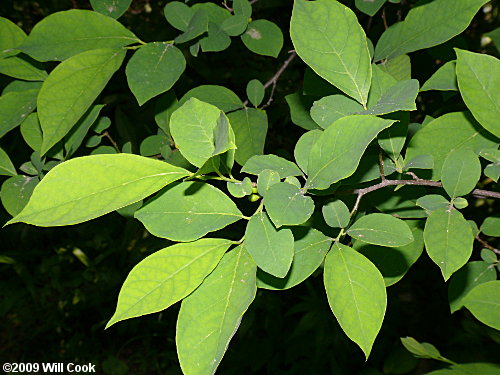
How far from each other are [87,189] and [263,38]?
62 centimetres

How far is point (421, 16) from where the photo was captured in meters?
0.87

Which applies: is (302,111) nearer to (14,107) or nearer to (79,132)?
(79,132)

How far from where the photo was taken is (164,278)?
558 mm

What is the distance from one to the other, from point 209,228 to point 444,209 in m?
0.31

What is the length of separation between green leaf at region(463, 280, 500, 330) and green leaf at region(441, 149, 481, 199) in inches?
5.6

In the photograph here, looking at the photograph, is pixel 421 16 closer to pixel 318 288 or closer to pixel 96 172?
pixel 96 172

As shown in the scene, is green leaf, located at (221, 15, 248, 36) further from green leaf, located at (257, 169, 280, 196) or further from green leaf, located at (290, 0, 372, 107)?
green leaf, located at (257, 169, 280, 196)

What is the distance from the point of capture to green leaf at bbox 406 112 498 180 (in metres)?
0.75

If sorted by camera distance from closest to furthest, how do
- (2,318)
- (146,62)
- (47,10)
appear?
(146,62) < (47,10) < (2,318)

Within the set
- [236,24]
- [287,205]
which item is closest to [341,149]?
[287,205]

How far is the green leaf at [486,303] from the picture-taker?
68cm

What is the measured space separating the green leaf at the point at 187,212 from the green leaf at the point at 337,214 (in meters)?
0.12

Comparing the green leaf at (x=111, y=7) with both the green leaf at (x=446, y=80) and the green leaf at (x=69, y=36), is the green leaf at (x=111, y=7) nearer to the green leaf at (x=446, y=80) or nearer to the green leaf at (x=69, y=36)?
the green leaf at (x=69, y=36)

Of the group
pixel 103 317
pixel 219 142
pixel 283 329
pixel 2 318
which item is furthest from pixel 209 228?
pixel 2 318
